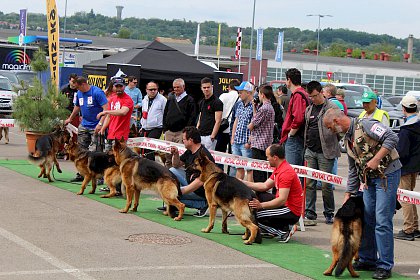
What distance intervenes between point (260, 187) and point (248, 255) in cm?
131

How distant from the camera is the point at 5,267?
293 inches

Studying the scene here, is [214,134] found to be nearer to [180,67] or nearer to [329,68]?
[180,67]

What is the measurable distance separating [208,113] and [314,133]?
2739mm

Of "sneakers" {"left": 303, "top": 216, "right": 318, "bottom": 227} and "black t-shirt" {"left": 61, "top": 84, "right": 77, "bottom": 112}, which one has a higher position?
"black t-shirt" {"left": 61, "top": 84, "right": 77, "bottom": 112}

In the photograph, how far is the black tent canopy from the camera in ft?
61.8

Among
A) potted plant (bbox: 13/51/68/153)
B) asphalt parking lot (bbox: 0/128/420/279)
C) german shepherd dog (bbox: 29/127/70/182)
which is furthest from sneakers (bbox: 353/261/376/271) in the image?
potted plant (bbox: 13/51/68/153)

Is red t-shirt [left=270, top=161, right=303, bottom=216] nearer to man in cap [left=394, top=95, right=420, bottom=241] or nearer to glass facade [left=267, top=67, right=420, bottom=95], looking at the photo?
man in cap [left=394, top=95, right=420, bottom=241]

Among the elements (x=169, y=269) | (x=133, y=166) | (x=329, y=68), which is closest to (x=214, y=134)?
(x=133, y=166)

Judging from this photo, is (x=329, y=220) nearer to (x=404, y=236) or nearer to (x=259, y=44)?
(x=404, y=236)

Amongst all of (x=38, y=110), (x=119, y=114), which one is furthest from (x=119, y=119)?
(x=38, y=110)

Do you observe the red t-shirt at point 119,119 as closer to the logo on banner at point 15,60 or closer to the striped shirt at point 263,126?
the striped shirt at point 263,126

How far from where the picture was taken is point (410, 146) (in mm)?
10250

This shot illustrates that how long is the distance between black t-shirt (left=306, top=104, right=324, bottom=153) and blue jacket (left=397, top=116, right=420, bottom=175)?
47.1 inches

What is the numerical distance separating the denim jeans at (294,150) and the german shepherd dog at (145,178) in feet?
5.99
